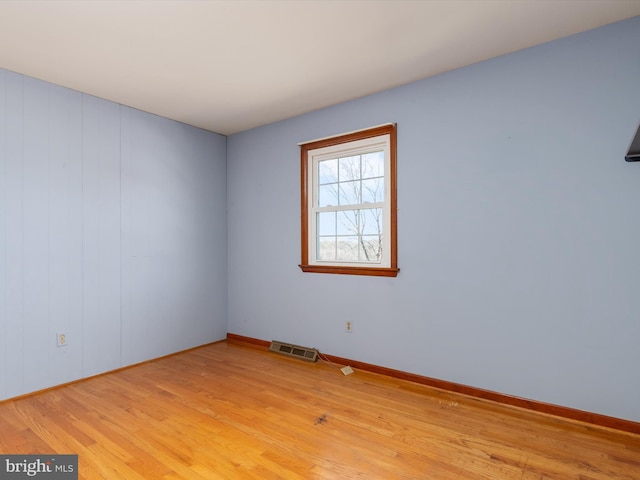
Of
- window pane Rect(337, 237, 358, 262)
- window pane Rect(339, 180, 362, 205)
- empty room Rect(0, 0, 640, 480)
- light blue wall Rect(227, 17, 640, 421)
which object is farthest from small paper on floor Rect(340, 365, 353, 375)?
window pane Rect(339, 180, 362, 205)

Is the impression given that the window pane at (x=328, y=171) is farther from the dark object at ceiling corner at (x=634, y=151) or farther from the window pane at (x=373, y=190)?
the dark object at ceiling corner at (x=634, y=151)

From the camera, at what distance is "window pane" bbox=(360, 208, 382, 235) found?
3377 mm

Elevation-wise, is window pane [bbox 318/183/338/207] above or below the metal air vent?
above

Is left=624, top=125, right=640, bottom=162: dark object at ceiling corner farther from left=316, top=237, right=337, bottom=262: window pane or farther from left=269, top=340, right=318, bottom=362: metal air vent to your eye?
left=269, top=340, right=318, bottom=362: metal air vent

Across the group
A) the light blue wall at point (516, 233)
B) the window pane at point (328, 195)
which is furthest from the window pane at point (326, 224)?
the light blue wall at point (516, 233)

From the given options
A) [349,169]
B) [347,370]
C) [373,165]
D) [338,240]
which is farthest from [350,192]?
[347,370]

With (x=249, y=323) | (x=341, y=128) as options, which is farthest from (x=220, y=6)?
(x=249, y=323)

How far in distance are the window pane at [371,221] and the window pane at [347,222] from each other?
0.23 ft

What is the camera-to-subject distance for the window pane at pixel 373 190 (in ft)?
11.0

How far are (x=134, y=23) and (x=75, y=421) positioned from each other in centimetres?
268

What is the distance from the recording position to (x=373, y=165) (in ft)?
11.2

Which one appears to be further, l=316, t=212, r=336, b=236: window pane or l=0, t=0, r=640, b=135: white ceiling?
l=316, t=212, r=336, b=236: window pane

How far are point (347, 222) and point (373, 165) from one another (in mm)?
625

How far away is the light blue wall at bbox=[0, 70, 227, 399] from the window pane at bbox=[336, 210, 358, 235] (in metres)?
1.74
